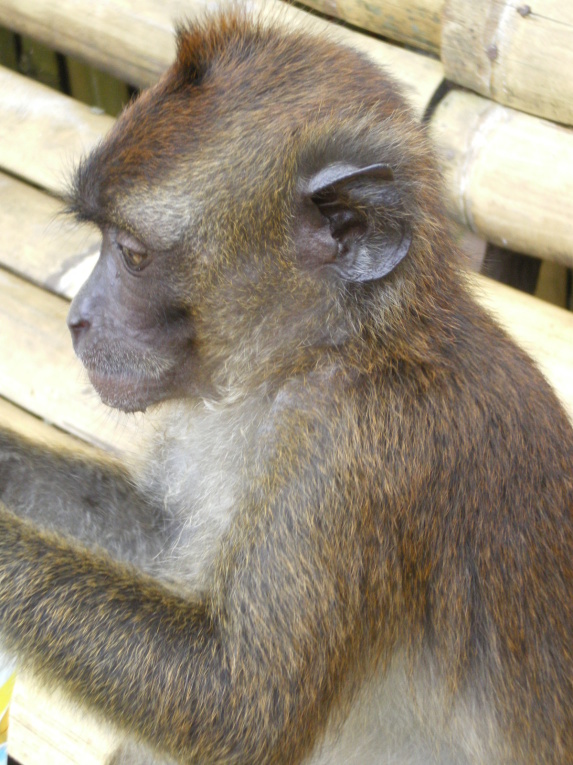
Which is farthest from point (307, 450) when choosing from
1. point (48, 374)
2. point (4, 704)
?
point (48, 374)

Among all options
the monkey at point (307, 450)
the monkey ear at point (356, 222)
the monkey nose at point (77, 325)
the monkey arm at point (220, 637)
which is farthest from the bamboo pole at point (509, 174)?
the monkey arm at point (220, 637)

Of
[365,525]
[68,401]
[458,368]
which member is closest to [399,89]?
[458,368]

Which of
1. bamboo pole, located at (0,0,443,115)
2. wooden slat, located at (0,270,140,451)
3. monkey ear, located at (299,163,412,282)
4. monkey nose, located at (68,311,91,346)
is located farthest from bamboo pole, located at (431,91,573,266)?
monkey nose, located at (68,311,91,346)

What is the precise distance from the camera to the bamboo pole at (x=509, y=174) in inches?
177

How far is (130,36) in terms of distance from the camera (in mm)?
5449

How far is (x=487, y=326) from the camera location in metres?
3.06

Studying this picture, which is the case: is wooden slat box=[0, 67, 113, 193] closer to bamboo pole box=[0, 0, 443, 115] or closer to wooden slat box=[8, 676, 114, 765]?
bamboo pole box=[0, 0, 443, 115]

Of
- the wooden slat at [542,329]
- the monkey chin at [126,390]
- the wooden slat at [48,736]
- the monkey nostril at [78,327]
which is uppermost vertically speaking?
the monkey nostril at [78,327]

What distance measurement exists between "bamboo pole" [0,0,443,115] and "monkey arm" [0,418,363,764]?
8.93 ft

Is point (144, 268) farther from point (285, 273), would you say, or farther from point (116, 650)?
point (116, 650)

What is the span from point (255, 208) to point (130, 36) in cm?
295

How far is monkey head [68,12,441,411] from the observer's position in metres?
2.80

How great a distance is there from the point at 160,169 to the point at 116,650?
125cm

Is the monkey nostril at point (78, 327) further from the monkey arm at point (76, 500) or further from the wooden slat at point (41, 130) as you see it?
the wooden slat at point (41, 130)
